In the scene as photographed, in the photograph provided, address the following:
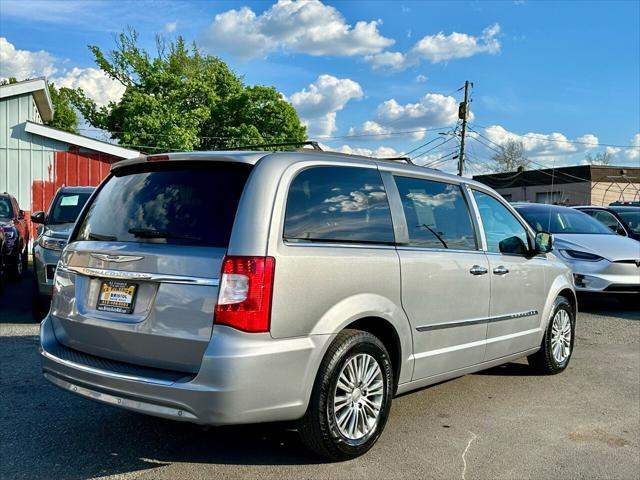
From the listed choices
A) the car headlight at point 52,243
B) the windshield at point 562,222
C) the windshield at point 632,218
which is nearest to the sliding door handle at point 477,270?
the car headlight at point 52,243

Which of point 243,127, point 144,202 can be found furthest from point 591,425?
point 243,127

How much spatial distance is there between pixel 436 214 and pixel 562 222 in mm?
6927

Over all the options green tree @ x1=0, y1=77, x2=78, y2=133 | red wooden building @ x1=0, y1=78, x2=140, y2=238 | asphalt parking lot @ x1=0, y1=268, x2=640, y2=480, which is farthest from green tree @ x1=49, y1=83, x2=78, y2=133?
asphalt parking lot @ x1=0, y1=268, x2=640, y2=480

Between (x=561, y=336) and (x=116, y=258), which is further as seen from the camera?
(x=561, y=336)

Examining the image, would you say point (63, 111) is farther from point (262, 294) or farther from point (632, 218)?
point (262, 294)

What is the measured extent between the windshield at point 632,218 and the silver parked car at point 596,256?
284cm

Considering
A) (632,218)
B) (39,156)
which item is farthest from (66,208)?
(632,218)

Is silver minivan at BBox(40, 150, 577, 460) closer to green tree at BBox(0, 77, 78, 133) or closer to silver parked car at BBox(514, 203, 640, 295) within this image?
silver parked car at BBox(514, 203, 640, 295)

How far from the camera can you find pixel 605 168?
44.1 m

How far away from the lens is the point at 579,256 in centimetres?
961

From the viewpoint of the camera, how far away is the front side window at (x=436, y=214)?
14.3ft

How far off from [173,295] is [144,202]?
A: 72 cm

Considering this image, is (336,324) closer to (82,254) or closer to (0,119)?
(82,254)

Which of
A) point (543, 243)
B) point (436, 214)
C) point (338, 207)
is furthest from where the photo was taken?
point (543, 243)
